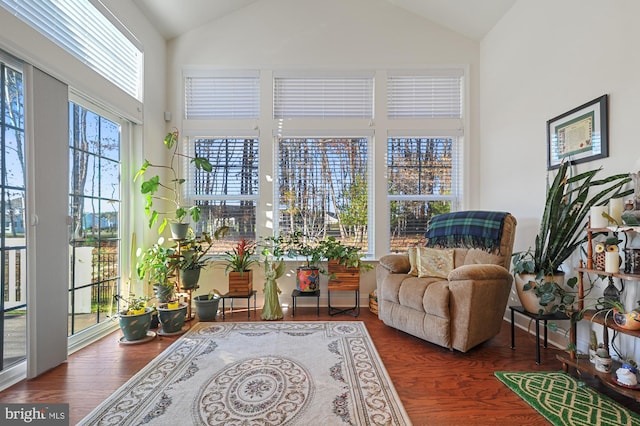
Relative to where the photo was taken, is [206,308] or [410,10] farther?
[410,10]

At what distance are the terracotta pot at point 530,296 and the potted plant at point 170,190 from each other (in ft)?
9.58

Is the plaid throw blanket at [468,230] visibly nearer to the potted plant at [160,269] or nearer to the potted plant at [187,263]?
the potted plant at [187,263]

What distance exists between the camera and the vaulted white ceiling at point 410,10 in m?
3.11

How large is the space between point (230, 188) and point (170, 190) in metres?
0.70

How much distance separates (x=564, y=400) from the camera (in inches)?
65.8

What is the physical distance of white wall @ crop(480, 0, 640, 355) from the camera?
6.48ft

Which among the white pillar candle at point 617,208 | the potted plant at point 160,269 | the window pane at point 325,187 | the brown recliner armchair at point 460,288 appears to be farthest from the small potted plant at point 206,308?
the white pillar candle at point 617,208

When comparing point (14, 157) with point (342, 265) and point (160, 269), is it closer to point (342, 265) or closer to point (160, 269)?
point (160, 269)

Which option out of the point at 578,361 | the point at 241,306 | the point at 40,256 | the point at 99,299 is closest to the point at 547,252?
the point at 578,361

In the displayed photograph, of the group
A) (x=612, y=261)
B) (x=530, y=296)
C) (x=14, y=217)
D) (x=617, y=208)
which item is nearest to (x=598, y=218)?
(x=617, y=208)

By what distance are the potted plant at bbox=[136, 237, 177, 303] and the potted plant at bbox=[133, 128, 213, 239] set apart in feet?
0.70

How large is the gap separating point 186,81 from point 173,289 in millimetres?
2429

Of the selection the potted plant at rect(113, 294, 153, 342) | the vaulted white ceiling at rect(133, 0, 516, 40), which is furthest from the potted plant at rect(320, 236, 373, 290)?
the vaulted white ceiling at rect(133, 0, 516, 40)

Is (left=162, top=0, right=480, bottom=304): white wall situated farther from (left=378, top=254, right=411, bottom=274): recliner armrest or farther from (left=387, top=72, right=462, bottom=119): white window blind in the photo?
(left=378, top=254, right=411, bottom=274): recliner armrest
